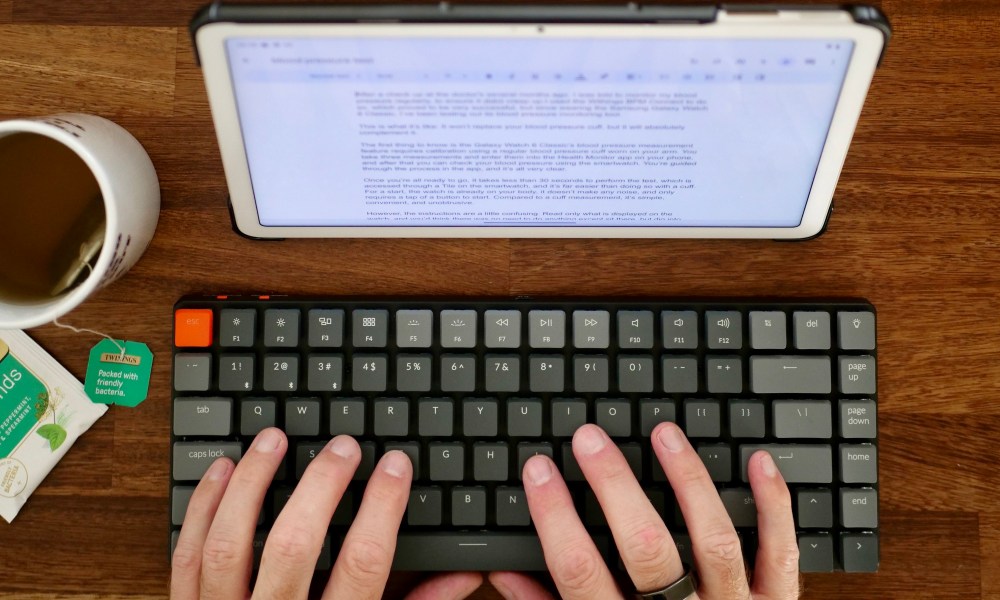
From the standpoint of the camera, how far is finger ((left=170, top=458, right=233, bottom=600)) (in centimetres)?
57

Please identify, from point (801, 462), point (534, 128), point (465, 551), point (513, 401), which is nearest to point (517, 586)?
point (465, 551)

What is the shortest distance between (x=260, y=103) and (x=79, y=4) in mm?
261

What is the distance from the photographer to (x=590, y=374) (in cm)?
59

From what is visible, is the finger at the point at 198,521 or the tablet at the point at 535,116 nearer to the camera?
the tablet at the point at 535,116

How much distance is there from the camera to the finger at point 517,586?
60cm

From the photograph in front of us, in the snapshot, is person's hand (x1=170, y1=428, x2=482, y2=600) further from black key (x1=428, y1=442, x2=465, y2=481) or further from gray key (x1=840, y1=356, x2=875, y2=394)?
gray key (x1=840, y1=356, x2=875, y2=394)

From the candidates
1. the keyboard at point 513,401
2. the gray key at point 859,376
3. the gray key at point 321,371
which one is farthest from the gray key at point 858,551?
the gray key at point 321,371

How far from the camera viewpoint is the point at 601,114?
1.65 ft

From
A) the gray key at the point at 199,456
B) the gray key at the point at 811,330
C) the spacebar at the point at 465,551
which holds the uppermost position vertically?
the gray key at the point at 811,330

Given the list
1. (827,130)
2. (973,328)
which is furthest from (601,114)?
(973,328)

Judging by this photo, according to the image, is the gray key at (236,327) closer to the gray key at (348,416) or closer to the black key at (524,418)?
the gray key at (348,416)

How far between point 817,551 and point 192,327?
1.85 ft

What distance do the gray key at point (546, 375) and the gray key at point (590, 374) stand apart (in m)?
0.01

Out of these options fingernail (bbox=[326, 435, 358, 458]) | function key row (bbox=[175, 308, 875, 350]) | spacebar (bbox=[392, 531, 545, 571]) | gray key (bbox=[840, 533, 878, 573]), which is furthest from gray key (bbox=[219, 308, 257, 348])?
gray key (bbox=[840, 533, 878, 573])
